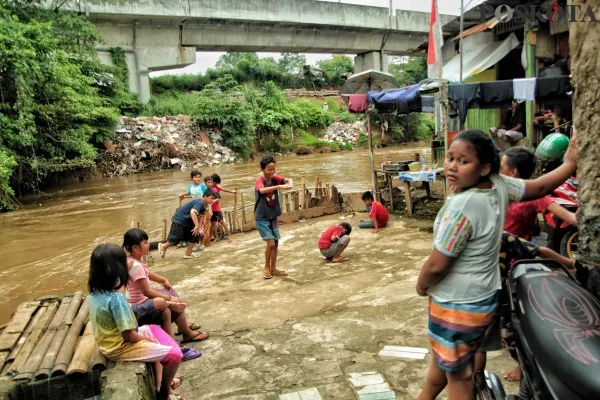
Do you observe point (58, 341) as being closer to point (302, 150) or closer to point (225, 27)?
point (225, 27)

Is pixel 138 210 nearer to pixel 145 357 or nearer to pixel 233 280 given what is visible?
pixel 233 280

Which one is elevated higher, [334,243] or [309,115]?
[309,115]

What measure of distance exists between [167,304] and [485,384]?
2.39 metres

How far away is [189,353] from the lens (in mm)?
3738

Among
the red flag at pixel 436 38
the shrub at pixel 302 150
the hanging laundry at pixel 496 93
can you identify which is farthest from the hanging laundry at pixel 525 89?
the shrub at pixel 302 150

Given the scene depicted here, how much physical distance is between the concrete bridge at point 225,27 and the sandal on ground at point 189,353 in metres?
21.0

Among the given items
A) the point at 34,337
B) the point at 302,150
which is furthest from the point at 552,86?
the point at 302,150

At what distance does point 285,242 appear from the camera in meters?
7.72

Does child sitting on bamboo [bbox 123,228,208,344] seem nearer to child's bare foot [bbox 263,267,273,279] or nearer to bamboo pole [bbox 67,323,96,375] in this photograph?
bamboo pole [bbox 67,323,96,375]

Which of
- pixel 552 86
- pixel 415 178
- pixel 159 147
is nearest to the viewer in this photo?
pixel 552 86

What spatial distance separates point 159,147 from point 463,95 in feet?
57.7

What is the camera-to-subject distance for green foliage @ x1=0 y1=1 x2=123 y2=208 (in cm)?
A: 1320

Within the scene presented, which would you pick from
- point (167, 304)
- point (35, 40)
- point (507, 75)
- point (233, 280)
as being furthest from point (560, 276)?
point (35, 40)

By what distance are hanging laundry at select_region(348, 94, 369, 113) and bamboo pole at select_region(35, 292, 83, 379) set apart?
6.95 m
